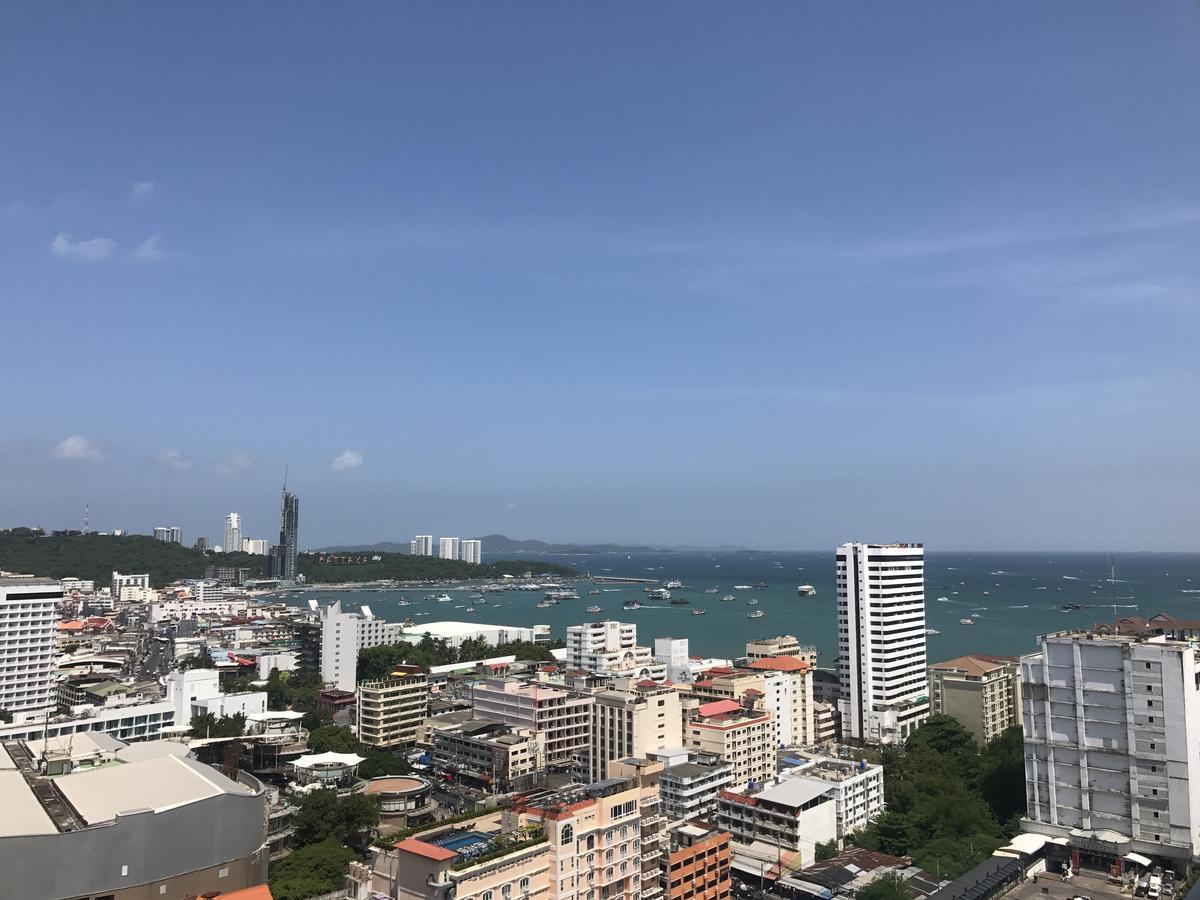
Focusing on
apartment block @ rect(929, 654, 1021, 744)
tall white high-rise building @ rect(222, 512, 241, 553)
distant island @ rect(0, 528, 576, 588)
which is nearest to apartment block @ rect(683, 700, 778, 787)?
apartment block @ rect(929, 654, 1021, 744)

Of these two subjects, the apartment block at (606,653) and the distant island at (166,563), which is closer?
the apartment block at (606,653)

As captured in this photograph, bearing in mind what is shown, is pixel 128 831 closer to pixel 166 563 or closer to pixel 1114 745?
pixel 1114 745

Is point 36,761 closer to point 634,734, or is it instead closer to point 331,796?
point 331,796

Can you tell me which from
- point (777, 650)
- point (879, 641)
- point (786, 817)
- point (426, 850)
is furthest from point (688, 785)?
point (777, 650)

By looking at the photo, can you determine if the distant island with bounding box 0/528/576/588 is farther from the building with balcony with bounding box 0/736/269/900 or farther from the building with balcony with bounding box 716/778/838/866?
the building with balcony with bounding box 716/778/838/866

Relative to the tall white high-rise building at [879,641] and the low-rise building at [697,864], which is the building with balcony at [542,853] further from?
the tall white high-rise building at [879,641]

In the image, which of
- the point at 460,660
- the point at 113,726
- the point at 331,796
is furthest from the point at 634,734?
the point at 460,660

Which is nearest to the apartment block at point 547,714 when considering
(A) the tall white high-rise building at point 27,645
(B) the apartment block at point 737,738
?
(B) the apartment block at point 737,738
